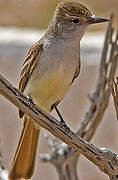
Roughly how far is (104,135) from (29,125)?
1289mm

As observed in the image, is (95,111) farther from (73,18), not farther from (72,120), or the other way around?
(72,120)

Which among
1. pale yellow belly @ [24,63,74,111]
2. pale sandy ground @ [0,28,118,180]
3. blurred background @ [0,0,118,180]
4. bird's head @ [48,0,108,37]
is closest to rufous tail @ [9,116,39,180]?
pale yellow belly @ [24,63,74,111]

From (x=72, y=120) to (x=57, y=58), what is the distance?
1.61 m

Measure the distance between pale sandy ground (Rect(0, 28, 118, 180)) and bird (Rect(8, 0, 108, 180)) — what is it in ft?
4.72

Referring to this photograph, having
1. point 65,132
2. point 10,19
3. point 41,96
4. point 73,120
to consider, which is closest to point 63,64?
point 41,96

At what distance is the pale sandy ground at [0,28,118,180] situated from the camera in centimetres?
450

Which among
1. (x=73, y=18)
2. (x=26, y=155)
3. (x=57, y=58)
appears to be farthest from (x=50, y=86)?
(x=26, y=155)

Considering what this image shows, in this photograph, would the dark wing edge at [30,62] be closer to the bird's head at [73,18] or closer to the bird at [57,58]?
the bird at [57,58]

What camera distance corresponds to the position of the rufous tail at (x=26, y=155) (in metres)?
3.09

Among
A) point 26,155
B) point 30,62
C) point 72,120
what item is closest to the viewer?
point 30,62

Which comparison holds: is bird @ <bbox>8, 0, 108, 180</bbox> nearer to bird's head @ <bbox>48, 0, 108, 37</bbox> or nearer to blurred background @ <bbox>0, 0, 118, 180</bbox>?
bird's head @ <bbox>48, 0, 108, 37</bbox>

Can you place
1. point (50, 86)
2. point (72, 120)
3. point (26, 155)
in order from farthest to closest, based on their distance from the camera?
point (72, 120) → point (26, 155) → point (50, 86)

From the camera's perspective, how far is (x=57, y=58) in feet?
9.54

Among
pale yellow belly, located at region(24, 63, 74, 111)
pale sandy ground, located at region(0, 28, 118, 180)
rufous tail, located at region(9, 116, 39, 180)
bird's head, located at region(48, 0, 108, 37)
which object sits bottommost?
rufous tail, located at region(9, 116, 39, 180)
